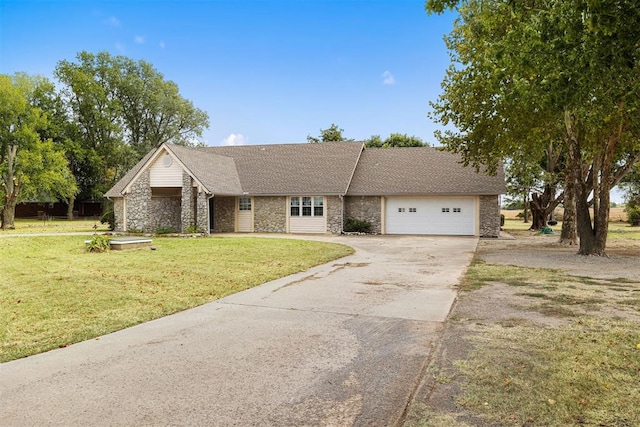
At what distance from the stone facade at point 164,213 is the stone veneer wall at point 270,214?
466cm

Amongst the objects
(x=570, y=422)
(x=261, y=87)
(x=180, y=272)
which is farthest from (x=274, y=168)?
(x=570, y=422)

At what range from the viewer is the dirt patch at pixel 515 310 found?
3.44 m

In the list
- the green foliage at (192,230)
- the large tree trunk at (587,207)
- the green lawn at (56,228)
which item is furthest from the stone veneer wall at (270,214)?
the large tree trunk at (587,207)

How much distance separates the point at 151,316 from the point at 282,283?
3.32m

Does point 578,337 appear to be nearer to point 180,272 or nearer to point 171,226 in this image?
point 180,272

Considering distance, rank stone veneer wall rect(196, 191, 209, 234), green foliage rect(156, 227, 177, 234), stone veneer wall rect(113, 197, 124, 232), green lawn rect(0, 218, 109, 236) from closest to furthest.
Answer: stone veneer wall rect(196, 191, 209, 234) < green foliage rect(156, 227, 177, 234) < stone veneer wall rect(113, 197, 124, 232) < green lawn rect(0, 218, 109, 236)

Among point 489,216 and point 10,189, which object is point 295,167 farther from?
point 10,189

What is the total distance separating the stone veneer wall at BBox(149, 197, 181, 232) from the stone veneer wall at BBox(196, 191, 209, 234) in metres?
2.05

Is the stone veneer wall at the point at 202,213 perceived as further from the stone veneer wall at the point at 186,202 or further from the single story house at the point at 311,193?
the stone veneer wall at the point at 186,202

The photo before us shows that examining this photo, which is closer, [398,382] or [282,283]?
[398,382]

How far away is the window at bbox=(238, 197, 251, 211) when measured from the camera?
1064 inches

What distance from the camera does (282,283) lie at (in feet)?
30.5

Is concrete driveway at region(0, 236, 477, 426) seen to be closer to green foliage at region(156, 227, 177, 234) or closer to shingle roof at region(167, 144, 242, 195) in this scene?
shingle roof at region(167, 144, 242, 195)

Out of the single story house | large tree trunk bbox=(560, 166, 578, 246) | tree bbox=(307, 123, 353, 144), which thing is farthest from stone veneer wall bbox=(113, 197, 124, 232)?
tree bbox=(307, 123, 353, 144)
